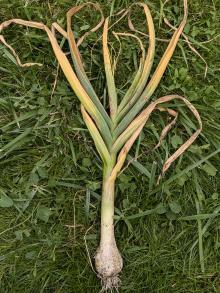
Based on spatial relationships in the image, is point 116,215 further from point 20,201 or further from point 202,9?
point 202,9

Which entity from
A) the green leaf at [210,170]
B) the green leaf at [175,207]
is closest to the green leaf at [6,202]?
the green leaf at [175,207]

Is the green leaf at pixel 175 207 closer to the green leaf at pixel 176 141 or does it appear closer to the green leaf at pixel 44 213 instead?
the green leaf at pixel 176 141

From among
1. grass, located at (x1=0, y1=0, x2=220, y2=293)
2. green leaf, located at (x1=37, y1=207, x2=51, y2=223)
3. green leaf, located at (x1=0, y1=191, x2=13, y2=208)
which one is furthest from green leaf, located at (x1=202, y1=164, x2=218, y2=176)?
green leaf, located at (x1=0, y1=191, x2=13, y2=208)

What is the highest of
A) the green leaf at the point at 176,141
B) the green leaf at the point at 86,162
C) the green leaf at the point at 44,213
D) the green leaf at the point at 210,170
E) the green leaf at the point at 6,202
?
the green leaf at the point at 86,162

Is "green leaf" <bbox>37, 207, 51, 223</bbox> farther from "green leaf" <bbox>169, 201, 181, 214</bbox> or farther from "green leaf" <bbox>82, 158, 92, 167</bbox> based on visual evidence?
"green leaf" <bbox>169, 201, 181, 214</bbox>

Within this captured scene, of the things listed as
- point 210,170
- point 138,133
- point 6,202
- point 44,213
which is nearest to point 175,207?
point 210,170

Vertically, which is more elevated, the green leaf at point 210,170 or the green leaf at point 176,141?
the green leaf at point 176,141

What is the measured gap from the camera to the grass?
2.28m

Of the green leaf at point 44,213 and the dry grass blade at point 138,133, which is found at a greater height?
the dry grass blade at point 138,133

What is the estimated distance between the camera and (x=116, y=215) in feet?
7.46

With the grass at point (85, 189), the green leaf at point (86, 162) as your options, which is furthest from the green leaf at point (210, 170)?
the green leaf at point (86, 162)

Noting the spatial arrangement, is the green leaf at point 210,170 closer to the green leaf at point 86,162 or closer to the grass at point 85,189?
the grass at point 85,189

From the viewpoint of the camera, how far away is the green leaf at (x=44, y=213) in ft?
7.43

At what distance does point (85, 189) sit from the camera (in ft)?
7.57
